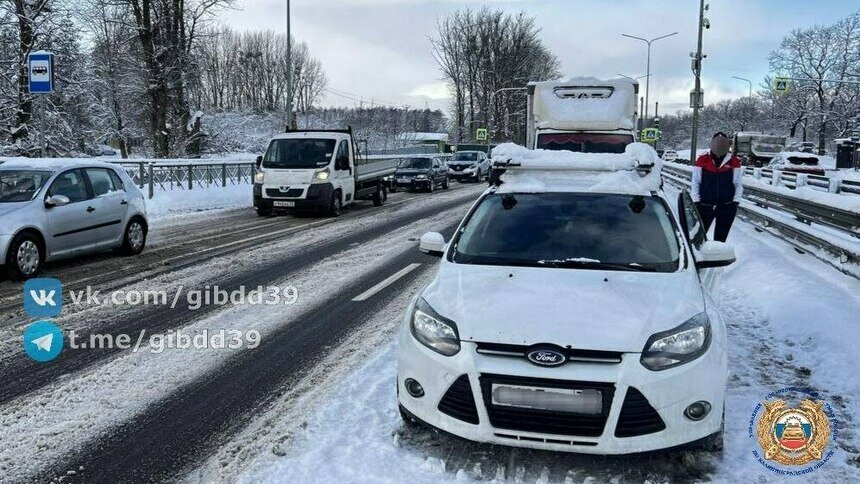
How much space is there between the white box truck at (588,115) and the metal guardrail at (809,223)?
120 inches

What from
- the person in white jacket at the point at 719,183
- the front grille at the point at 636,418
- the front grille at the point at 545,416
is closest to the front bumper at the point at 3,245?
the front grille at the point at 545,416

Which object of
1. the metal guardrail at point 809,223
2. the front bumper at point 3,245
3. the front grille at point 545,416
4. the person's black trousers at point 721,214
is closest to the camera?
the front grille at point 545,416

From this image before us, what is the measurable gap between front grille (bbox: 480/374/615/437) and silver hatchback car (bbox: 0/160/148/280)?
23.3ft

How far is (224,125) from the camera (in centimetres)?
5756

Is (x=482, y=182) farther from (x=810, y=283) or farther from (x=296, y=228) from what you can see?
(x=810, y=283)

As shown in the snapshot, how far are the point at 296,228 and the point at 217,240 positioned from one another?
2367 millimetres

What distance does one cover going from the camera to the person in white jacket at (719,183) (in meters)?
8.09

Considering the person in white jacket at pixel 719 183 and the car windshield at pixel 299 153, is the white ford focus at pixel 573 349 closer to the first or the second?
the person in white jacket at pixel 719 183

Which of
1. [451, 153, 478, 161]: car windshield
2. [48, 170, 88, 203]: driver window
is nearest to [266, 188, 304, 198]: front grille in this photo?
[48, 170, 88, 203]: driver window

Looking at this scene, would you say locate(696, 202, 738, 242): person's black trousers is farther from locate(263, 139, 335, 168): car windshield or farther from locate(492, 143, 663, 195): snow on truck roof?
locate(263, 139, 335, 168): car windshield

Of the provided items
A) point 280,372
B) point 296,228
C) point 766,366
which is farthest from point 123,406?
point 296,228

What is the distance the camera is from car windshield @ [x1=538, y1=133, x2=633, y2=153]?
1460 cm

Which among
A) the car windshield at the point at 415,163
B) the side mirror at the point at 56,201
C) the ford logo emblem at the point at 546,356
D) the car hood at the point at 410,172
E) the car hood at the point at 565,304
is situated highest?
the car windshield at the point at 415,163

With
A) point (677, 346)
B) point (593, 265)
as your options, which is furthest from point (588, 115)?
point (677, 346)
